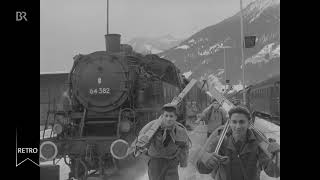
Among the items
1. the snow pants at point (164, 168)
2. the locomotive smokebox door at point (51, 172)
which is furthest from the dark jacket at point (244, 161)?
the locomotive smokebox door at point (51, 172)

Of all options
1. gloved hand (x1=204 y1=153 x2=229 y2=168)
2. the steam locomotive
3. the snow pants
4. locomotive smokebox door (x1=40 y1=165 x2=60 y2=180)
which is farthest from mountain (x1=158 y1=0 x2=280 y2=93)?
gloved hand (x1=204 y1=153 x2=229 y2=168)

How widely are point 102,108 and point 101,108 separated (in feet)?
0.06

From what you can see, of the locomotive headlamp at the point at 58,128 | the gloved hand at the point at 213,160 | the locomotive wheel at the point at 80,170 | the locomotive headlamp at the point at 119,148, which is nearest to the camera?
the gloved hand at the point at 213,160

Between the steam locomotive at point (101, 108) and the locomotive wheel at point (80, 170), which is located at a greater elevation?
the steam locomotive at point (101, 108)

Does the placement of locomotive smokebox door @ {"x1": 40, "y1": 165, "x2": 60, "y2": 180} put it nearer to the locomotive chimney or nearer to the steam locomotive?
the steam locomotive

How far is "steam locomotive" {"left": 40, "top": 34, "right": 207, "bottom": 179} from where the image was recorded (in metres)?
6.31

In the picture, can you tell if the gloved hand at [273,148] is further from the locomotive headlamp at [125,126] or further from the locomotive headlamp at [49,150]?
the locomotive headlamp at [49,150]

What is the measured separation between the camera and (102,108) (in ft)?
21.8

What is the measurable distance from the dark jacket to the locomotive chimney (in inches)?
169

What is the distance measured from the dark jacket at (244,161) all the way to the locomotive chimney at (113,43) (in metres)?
4.29

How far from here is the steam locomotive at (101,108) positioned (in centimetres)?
631
